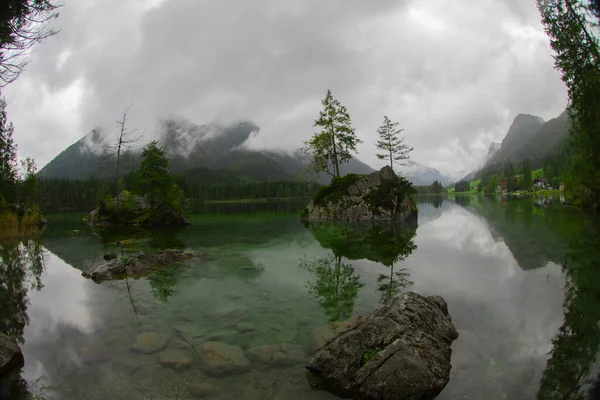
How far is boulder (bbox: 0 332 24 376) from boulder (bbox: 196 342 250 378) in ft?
13.1

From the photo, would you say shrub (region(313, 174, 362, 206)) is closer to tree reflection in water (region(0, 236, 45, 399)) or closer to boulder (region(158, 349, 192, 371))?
tree reflection in water (region(0, 236, 45, 399))

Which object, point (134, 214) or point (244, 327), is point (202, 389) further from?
point (134, 214)

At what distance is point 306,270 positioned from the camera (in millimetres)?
15875

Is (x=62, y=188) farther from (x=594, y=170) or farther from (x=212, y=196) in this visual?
(x=594, y=170)

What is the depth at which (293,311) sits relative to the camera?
1065cm

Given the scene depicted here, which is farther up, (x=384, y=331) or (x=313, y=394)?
(x=384, y=331)

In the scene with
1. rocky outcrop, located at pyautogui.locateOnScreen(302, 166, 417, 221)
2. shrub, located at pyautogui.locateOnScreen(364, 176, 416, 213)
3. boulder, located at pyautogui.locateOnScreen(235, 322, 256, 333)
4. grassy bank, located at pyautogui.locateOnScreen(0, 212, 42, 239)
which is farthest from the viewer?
shrub, located at pyautogui.locateOnScreen(364, 176, 416, 213)

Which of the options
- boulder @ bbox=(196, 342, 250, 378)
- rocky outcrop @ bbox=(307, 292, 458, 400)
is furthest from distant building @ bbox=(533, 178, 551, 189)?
boulder @ bbox=(196, 342, 250, 378)

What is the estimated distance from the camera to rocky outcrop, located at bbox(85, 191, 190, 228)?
43281mm

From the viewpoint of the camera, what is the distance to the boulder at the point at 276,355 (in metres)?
7.34

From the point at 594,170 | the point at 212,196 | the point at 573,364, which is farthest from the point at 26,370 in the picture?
the point at 212,196

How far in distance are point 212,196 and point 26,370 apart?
196m

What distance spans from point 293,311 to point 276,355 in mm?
2978

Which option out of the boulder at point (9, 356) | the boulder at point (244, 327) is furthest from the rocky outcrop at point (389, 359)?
the boulder at point (9, 356)
